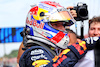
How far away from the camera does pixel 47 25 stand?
178 centimetres

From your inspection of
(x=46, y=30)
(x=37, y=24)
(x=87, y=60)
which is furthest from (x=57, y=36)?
(x=87, y=60)

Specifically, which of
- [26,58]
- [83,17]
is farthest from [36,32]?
[83,17]

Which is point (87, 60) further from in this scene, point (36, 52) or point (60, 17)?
point (60, 17)

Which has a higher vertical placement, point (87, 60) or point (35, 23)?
point (35, 23)

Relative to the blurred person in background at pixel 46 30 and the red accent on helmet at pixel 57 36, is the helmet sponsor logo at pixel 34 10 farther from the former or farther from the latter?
the red accent on helmet at pixel 57 36

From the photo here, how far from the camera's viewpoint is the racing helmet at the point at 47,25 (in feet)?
5.69

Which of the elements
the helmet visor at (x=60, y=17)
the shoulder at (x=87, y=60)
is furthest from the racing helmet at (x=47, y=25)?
the shoulder at (x=87, y=60)

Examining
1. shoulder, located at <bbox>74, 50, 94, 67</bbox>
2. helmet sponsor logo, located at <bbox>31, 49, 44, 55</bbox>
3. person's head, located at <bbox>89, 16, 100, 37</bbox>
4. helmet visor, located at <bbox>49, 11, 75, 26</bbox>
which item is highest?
helmet visor, located at <bbox>49, 11, 75, 26</bbox>

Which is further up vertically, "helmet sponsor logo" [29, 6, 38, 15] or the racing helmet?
"helmet sponsor logo" [29, 6, 38, 15]

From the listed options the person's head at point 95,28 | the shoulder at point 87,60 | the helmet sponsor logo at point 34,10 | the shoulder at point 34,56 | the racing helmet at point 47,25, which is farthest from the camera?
the helmet sponsor logo at point 34,10

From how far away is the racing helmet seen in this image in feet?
5.69

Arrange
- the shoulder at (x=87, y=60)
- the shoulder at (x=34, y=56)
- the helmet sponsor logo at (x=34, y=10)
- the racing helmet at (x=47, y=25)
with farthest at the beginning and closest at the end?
the helmet sponsor logo at (x=34, y=10) < the racing helmet at (x=47, y=25) < the shoulder at (x=34, y=56) < the shoulder at (x=87, y=60)

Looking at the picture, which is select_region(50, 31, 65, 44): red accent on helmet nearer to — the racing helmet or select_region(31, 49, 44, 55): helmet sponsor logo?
the racing helmet

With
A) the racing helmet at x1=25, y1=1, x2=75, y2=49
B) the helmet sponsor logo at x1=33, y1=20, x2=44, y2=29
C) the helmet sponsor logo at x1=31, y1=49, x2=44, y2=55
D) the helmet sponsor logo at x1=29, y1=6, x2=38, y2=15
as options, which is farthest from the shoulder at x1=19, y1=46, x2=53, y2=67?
the helmet sponsor logo at x1=29, y1=6, x2=38, y2=15
